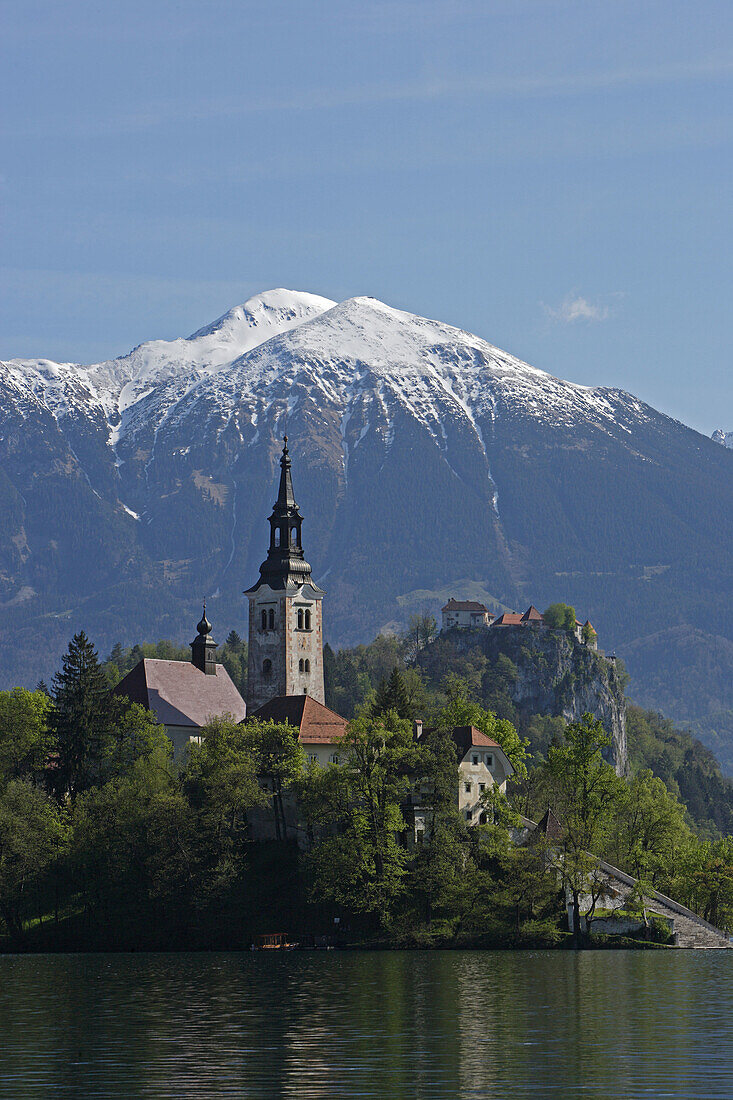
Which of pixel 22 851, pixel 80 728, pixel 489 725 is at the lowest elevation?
pixel 22 851

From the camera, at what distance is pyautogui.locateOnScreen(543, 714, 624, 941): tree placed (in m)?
110

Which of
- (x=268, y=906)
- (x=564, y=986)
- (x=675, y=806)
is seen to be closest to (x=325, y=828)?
(x=268, y=906)

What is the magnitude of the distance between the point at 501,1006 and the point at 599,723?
59.9m

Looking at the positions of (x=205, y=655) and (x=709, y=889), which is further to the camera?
(x=205, y=655)

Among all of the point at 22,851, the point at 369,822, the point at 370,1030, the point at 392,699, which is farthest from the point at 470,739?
the point at 370,1030

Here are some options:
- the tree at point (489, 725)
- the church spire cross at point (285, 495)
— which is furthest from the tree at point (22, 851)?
the church spire cross at point (285, 495)

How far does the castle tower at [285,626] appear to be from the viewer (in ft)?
525

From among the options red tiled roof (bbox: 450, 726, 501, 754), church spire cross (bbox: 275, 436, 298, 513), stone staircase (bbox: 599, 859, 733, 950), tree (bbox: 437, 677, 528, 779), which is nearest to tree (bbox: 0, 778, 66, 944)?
red tiled roof (bbox: 450, 726, 501, 754)

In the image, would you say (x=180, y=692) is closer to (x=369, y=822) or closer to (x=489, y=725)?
(x=489, y=725)

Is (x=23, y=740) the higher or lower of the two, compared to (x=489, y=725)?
lower

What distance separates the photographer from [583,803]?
403 feet

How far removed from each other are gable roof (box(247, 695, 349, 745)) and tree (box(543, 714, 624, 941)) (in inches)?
706

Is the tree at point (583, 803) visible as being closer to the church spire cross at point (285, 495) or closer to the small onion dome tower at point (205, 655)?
the church spire cross at point (285, 495)

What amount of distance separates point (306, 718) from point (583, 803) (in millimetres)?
24535
